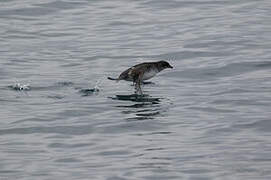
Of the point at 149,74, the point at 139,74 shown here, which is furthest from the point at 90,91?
the point at 149,74

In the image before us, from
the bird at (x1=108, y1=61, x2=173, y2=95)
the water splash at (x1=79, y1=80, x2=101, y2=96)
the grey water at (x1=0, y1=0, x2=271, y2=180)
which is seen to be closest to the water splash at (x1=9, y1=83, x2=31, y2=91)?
the grey water at (x1=0, y1=0, x2=271, y2=180)

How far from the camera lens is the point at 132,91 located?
18.2 m

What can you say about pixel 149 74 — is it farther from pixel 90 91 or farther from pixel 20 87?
pixel 20 87

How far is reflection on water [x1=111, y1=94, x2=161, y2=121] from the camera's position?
53.1 ft

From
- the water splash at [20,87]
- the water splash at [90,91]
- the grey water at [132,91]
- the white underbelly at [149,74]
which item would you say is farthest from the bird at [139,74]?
the water splash at [20,87]

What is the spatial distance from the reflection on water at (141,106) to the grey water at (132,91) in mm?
17

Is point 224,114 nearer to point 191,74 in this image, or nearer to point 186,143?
point 186,143

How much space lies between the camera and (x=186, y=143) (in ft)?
47.5

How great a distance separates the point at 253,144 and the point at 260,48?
762 centimetres

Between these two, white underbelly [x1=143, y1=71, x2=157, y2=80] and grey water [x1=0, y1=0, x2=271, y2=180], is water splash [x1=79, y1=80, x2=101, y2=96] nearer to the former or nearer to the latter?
grey water [x1=0, y1=0, x2=271, y2=180]

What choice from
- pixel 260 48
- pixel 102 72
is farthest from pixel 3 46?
pixel 260 48

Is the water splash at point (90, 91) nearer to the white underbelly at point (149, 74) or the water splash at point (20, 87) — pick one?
the white underbelly at point (149, 74)

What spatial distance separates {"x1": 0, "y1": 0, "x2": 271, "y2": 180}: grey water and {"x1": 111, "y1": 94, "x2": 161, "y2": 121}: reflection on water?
0.02 m

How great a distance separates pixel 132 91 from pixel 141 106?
53.5 inches
